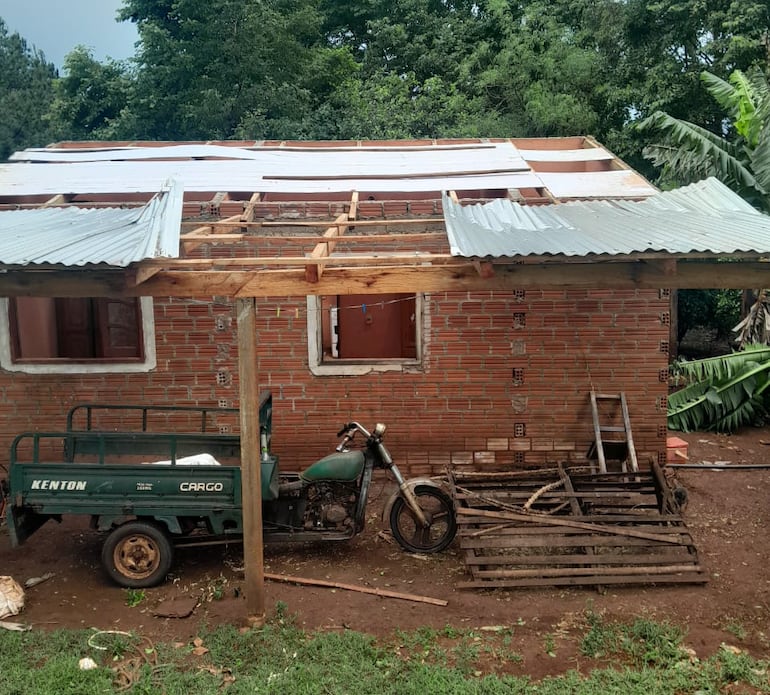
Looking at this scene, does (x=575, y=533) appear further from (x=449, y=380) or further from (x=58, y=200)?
(x=58, y=200)

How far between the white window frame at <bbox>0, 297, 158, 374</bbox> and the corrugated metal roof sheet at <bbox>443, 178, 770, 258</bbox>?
3.55 m

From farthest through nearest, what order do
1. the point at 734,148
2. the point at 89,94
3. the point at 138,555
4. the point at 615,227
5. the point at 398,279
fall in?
the point at 89,94 → the point at 734,148 → the point at 138,555 → the point at 615,227 → the point at 398,279

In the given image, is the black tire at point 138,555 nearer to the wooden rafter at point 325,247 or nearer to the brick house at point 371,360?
the brick house at point 371,360

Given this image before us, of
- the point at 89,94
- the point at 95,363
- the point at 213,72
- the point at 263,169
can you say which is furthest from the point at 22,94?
the point at 95,363

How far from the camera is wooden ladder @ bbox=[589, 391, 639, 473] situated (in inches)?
294

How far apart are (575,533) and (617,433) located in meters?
2.27

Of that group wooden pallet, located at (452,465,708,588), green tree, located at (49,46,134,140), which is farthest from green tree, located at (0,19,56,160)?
wooden pallet, located at (452,465,708,588)

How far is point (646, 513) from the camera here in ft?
19.8

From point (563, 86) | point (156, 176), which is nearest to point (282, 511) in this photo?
point (156, 176)

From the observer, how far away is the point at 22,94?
75.1 feet

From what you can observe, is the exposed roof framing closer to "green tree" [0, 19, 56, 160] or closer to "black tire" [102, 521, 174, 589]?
"black tire" [102, 521, 174, 589]

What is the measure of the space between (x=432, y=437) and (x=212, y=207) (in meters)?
3.33

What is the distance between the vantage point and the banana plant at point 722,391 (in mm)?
10414

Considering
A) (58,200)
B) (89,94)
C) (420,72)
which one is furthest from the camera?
(420,72)
